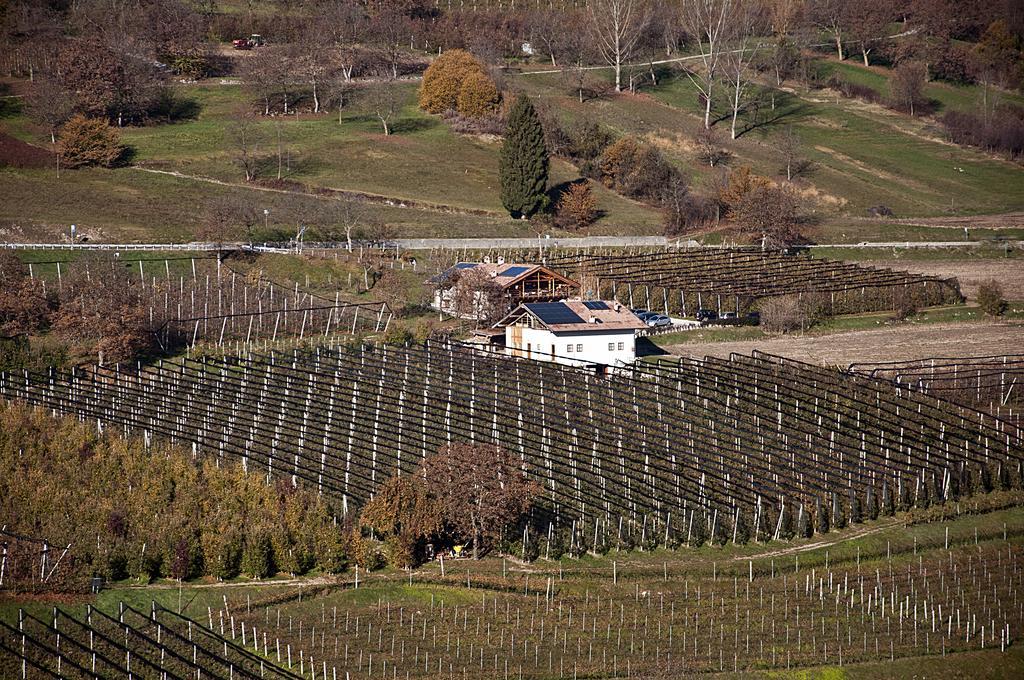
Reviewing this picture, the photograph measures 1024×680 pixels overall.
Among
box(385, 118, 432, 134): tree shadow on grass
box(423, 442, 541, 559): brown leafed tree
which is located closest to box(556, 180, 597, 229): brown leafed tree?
box(385, 118, 432, 134): tree shadow on grass

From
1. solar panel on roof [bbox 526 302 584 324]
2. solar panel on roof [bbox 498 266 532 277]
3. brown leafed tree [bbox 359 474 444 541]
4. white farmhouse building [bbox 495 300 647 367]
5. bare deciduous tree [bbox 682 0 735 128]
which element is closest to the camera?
brown leafed tree [bbox 359 474 444 541]

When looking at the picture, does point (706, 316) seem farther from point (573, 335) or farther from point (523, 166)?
point (523, 166)

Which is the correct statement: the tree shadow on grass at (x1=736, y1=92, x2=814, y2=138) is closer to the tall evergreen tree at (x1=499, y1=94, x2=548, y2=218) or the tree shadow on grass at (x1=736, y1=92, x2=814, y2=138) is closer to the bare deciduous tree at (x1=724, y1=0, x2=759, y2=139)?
the bare deciduous tree at (x1=724, y1=0, x2=759, y2=139)

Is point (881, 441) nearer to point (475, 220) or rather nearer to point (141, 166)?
point (475, 220)

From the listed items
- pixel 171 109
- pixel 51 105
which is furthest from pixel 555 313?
pixel 171 109

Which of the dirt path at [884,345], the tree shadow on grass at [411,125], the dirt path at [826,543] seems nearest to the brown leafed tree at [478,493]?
the dirt path at [826,543]

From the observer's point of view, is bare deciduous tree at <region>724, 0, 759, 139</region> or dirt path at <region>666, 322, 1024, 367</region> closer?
dirt path at <region>666, 322, 1024, 367</region>

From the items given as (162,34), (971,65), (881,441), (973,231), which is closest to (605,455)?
(881,441)
